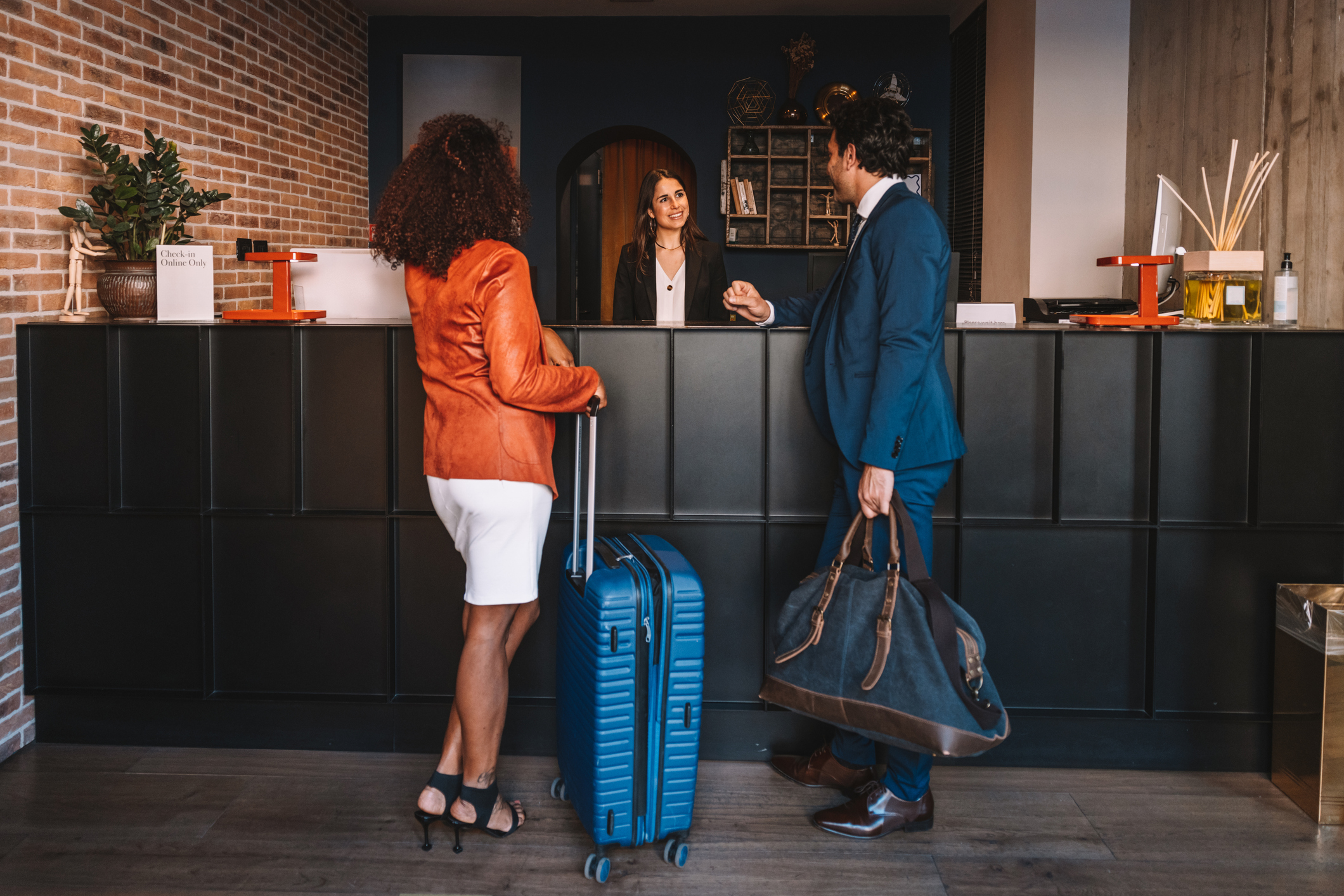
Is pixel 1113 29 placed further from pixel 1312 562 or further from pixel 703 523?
pixel 703 523

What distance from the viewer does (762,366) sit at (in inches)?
108

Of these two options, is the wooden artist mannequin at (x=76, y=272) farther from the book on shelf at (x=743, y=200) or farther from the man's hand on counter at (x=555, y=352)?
the book on shelf at (x=743, y=200)

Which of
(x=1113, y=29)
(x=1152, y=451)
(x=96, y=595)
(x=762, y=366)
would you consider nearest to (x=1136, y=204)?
(x=1113, y=29)

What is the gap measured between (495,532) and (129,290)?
1.65 meters

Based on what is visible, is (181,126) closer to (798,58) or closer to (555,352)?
(555,352)

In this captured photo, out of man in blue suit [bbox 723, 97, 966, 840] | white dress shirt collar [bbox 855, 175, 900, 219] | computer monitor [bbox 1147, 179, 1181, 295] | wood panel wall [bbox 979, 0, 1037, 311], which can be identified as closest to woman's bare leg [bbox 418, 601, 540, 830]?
man in blue suit [bbox 723, 97, 966, 840]

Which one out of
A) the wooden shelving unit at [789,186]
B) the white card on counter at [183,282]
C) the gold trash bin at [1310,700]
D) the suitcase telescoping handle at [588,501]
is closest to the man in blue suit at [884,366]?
the suitcase telescoping handle at [588,501]

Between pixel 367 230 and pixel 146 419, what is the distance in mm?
4022

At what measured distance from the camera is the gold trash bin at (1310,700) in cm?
246

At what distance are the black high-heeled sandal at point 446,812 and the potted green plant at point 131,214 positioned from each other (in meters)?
1.74

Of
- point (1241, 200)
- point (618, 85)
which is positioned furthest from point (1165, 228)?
point (618, 85)

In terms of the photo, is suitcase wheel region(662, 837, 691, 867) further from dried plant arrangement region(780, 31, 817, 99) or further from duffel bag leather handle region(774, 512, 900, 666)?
dried plant arrangement region(780, 31, 817, 99)

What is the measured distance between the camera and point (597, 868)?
2.17m

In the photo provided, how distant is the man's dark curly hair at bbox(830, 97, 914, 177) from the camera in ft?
7.72
